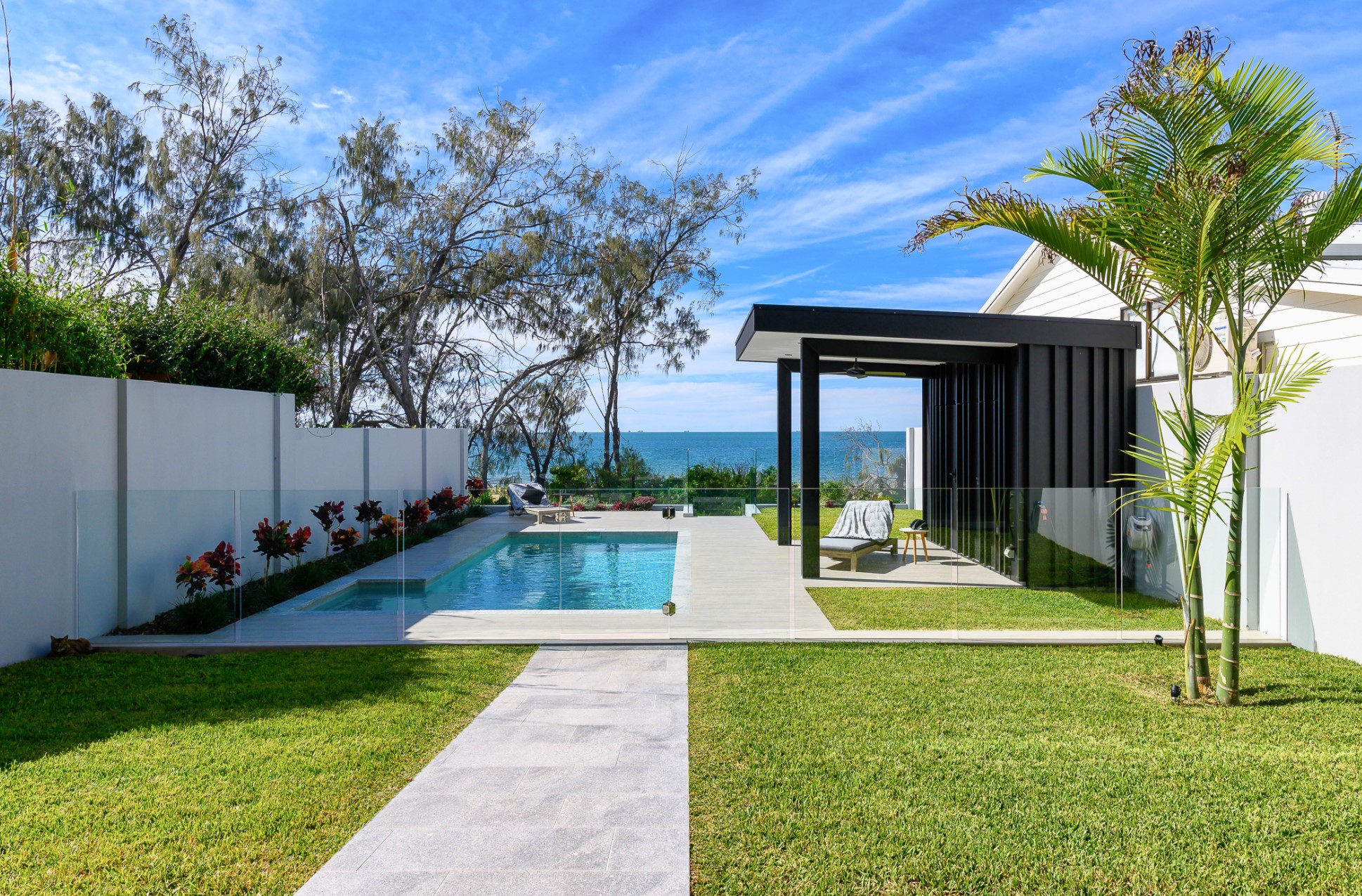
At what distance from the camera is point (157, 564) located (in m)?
7.07

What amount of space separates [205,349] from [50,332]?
2.35 meters

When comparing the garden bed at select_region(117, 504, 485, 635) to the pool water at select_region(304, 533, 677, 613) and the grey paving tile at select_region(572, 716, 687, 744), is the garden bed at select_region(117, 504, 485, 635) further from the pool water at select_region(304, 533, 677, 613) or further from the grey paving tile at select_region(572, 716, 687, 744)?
the grey paving tile at select_region(572, 716, 687, 744)

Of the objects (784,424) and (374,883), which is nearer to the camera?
(374,883)

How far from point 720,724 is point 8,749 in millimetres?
3699

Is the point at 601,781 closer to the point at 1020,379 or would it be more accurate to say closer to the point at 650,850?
the point at 650,850

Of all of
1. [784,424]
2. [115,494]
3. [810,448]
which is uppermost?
[784,424]

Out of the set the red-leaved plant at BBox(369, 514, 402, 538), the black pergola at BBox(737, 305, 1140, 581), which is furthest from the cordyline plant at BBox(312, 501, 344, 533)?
the black pergola at BBox(737, 305, 1140, 581)

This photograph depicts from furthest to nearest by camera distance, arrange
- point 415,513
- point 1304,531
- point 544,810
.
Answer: point 415,513, point 1304,531, point 544,810

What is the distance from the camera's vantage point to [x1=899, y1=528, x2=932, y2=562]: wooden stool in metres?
9.40

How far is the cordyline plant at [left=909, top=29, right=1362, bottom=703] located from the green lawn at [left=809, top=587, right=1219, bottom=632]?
1660mm

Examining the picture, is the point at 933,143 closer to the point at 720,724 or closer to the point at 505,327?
the point at 505,327

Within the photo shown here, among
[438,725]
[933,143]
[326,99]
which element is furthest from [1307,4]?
[326,99]

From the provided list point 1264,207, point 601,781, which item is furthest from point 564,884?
point 1264,207

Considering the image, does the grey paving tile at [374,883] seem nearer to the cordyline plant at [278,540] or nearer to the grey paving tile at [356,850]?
the grey paving tile at [356,850]
